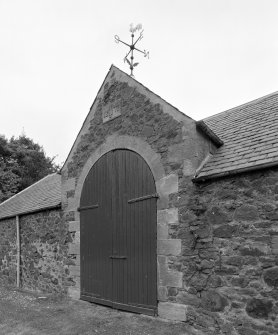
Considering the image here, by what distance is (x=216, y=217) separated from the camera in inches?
248

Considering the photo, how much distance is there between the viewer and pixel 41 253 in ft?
36.1

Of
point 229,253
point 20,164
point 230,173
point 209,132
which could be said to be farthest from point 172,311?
point 20,164

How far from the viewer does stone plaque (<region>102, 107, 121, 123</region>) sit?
8516 millimetres

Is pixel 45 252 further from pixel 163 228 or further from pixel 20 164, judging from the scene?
pixel 20 164

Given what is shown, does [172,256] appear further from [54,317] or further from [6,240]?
[6,240]

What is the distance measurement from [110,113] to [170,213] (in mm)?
3105

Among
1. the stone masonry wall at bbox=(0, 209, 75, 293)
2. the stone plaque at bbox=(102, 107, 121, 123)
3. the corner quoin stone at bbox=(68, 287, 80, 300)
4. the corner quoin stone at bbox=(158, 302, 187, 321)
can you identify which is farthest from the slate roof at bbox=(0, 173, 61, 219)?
the corner quoin stone at bbox=(158, 302, 187, 321)

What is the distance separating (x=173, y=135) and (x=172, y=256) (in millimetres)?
2284

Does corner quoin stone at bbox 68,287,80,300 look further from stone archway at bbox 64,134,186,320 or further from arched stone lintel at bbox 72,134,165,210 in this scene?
stone archway at bbox 64,134,186,320

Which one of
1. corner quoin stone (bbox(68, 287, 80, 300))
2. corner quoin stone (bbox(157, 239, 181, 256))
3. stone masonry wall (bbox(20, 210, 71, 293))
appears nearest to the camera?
corner quoin stone (bbox(157, 239, 181, 256))

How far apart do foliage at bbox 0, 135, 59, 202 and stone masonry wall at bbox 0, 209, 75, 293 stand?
12.6 metres

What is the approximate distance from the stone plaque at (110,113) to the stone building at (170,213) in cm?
2

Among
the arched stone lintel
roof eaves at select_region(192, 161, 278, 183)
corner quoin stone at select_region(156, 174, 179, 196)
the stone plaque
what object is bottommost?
corner quoin stone at select_region(156, 174, 179, 196)

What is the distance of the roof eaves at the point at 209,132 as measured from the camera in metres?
6.80
